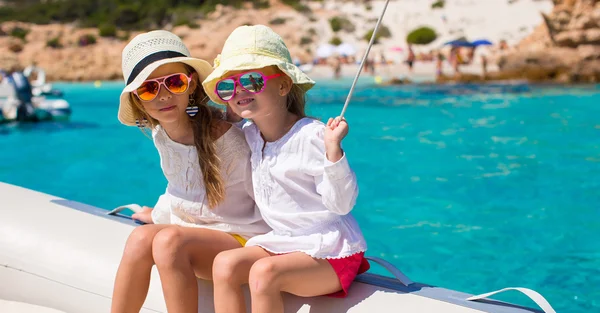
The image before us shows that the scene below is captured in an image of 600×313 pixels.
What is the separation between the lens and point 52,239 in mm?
2629

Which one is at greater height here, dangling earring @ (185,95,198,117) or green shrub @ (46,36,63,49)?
dangling earring @ (185,95,198,117)

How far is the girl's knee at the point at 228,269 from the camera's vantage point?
75.8 inches

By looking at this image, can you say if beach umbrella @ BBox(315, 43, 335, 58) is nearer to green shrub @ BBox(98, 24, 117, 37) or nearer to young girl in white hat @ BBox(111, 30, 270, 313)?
green shrub @ BBox(98, 24, 117, 37)

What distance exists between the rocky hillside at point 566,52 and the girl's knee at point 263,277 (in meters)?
15.5

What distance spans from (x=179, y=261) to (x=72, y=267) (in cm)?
69

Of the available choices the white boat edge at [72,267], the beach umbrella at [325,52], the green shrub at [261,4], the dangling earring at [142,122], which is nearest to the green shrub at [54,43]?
the green shrub at [261,4]

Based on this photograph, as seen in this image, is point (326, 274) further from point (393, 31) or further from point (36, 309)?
point (393, 31)

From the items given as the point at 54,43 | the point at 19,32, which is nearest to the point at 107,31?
the point at 54,43

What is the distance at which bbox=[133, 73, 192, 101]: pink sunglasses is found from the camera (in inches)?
87.7

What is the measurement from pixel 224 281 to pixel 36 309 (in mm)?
1114

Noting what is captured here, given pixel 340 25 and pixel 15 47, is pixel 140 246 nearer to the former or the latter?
pixel 15 47

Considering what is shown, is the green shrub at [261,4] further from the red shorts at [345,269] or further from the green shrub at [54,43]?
the red shorts at [345,269]

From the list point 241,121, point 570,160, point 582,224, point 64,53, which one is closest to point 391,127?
point 570,160

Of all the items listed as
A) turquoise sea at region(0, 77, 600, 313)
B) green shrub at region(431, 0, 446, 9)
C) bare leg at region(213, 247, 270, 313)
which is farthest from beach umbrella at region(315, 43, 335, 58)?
bare leg at region(213, 247, 270, 313)
